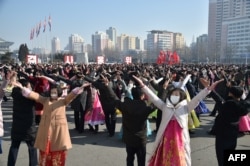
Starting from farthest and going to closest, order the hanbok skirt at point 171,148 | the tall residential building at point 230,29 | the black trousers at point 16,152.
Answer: the tall residential building at point 230,29 < the black trousers at point 16,152 < the hanbok skirt at point 171,148

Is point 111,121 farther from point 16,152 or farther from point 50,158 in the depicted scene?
point 50,158

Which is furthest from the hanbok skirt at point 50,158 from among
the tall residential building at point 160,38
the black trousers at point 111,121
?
the tall residential building at point 160,38

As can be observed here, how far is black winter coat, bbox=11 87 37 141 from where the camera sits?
540cm

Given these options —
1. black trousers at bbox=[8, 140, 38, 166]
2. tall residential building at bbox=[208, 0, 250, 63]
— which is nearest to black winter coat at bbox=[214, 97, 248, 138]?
black trousers at bbox=[8, 140, 38, 166]

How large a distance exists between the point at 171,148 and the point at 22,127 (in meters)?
2.51

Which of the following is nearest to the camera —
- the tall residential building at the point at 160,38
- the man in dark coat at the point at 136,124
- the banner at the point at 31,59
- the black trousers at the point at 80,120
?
the man in dark coat at the point at 136,124

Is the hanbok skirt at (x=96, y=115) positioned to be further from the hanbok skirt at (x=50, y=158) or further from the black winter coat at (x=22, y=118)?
the hanbok skirt at (x=50, y=158)

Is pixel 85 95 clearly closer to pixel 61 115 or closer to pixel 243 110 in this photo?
pixel 61 115

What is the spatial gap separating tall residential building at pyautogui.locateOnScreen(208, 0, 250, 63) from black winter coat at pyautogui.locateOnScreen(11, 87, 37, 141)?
94.2 m

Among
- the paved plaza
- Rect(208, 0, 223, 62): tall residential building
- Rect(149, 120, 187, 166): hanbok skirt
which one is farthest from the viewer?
Rect(208, 0, 223, 62): tall residential building

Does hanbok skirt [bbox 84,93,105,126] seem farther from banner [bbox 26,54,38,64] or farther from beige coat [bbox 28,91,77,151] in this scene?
banner [bbox 26,54,38,64]

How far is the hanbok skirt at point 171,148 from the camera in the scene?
14.9ft

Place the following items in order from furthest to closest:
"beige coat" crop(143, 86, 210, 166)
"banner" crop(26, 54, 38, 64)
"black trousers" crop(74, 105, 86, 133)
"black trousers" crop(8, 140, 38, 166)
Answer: "banner" crop(26, 54, 38, 64), "black trousers" crop(74, 105, 86, 133), "black trousers" crop(8, 140, 38, 166), "beige coat" crop(143, 86, 210, 166)

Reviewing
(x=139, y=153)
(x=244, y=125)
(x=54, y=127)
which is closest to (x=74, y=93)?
(x=54, y=127)
